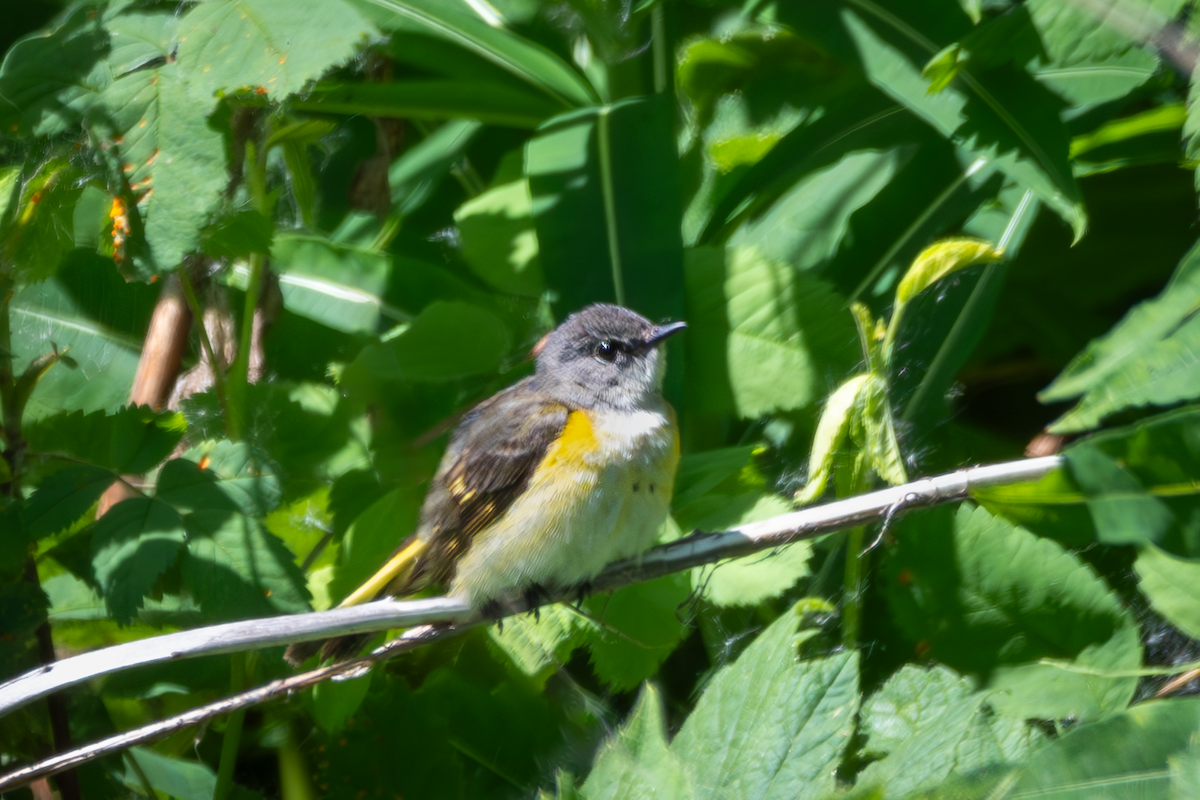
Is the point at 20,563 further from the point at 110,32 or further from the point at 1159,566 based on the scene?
the point at 1159,566

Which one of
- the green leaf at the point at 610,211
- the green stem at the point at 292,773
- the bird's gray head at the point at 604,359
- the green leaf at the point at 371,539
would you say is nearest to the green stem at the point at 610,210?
the green leaf at the point at 610,211

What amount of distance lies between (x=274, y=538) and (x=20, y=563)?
413 mm

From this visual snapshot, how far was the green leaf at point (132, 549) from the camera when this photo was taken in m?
1.46

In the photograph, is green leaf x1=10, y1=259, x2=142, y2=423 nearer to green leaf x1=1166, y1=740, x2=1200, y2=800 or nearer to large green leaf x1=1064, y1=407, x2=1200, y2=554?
large green leaf x1=1064, y1=407, x2=1200, y2=554

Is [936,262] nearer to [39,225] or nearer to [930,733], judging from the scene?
[930,733]

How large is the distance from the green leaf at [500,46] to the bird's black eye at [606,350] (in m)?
0.66

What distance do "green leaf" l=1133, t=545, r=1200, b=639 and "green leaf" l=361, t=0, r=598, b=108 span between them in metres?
1.61

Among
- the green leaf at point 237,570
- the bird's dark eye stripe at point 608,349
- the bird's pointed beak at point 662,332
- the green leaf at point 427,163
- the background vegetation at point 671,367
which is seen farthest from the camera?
the green leaf at point 427,163

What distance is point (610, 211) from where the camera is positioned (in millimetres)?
2104

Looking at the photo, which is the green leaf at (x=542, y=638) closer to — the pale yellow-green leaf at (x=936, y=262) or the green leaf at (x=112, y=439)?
the green leaf at (x=112, y=439)

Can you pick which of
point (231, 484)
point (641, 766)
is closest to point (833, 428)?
point (641, 766)

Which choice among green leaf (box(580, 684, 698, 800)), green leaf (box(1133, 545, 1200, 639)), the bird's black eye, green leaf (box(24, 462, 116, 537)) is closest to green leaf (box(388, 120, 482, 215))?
the bird's black eye

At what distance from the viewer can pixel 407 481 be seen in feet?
6.61

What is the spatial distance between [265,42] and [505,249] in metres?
0.74
